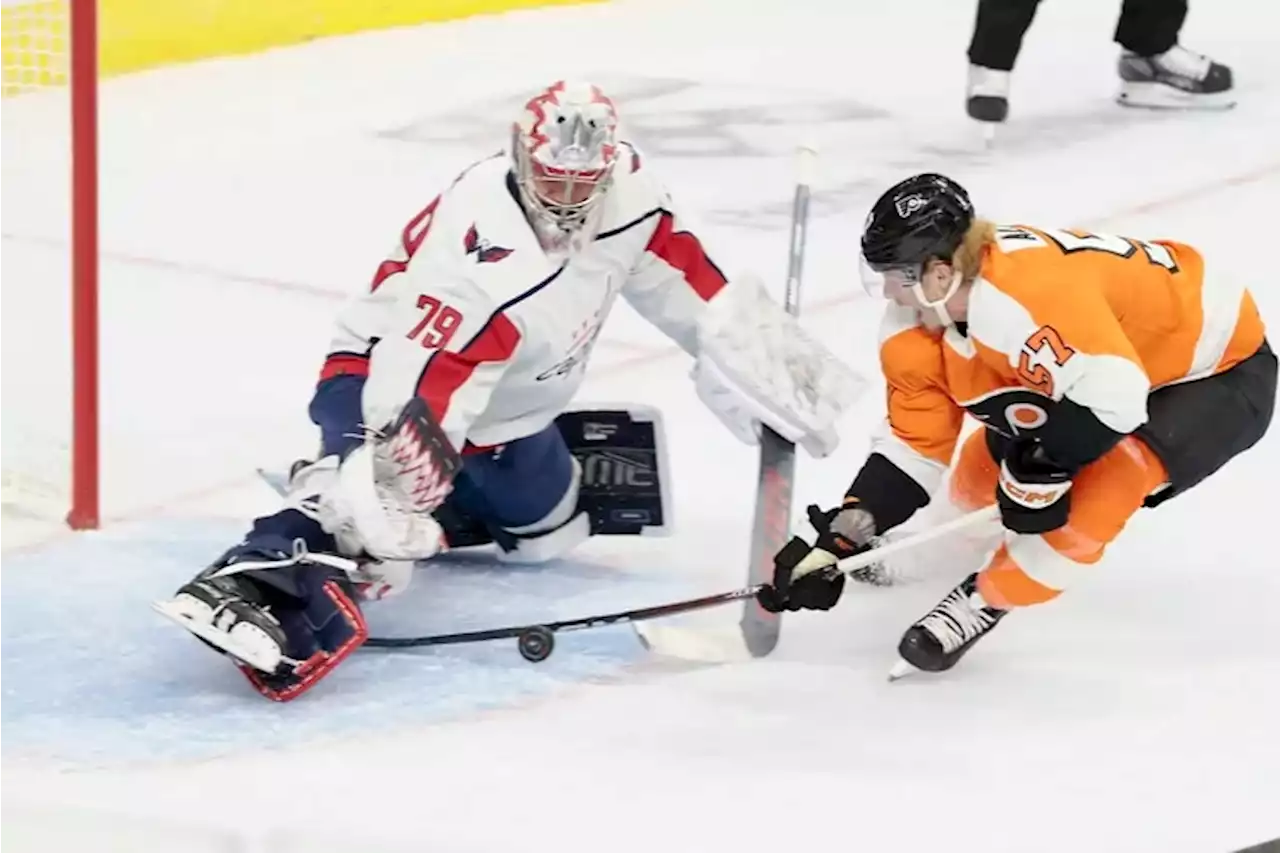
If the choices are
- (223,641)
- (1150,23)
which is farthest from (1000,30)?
(223,641)

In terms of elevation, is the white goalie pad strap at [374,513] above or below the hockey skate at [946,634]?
above

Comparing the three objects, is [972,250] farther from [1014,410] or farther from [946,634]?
[946,634]

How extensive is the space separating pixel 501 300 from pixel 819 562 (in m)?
0.42

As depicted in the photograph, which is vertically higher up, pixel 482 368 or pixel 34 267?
pixel 482 368

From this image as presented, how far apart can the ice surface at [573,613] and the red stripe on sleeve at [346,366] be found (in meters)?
0.27

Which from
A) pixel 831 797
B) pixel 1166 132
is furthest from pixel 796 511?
pixel 1166 132

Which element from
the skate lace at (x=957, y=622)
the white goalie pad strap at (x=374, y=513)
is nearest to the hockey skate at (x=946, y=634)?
the skate lace at (x=957, y=622)

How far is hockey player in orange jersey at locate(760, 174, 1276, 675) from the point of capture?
204 cm

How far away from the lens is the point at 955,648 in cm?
221

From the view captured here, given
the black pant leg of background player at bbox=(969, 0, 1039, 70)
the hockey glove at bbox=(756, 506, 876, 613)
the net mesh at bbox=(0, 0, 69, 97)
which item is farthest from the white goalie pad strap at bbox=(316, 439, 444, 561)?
the black pant leg of background player at bbox=(969, 0, 1039, 70)

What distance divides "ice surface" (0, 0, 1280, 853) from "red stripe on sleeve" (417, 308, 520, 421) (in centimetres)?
31

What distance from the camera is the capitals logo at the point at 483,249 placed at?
211 centimetres

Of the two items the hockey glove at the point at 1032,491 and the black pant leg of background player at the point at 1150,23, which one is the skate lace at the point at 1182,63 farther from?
the hockey glove at the point at 1032,491

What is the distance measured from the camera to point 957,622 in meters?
2.22
